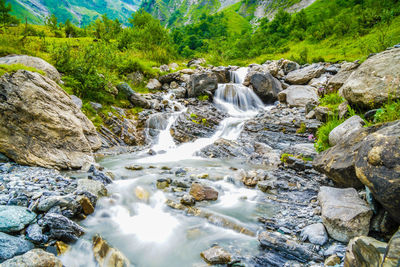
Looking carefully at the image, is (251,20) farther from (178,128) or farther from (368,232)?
(368,232)

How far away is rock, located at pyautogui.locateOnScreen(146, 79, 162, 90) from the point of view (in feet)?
65.0

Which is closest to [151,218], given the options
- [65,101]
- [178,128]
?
[65,101]

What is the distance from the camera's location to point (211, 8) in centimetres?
14275

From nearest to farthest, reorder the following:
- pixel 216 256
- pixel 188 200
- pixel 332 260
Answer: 1. pixel 332 260
2. pixel 216 256
3. pixel 188 200

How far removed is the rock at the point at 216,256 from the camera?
13.0 ft

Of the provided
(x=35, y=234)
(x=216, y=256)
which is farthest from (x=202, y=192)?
(x=35, y=234)

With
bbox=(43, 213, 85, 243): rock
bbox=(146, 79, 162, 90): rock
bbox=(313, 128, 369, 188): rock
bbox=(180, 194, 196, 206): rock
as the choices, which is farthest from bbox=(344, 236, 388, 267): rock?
bbox=(146, 79, 162, 90): rock

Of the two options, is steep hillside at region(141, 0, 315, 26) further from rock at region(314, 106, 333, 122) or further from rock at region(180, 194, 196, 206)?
rock at region(180, 194, 196, 206)

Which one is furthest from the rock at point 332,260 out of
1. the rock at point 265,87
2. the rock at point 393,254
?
the rock at point 265,87

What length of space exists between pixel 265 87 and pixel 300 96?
426 cm

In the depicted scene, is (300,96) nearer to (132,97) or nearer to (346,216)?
(132,97)

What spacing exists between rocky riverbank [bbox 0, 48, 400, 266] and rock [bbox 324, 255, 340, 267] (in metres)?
0.02

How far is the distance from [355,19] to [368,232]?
4636 cm

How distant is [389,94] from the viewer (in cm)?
643
